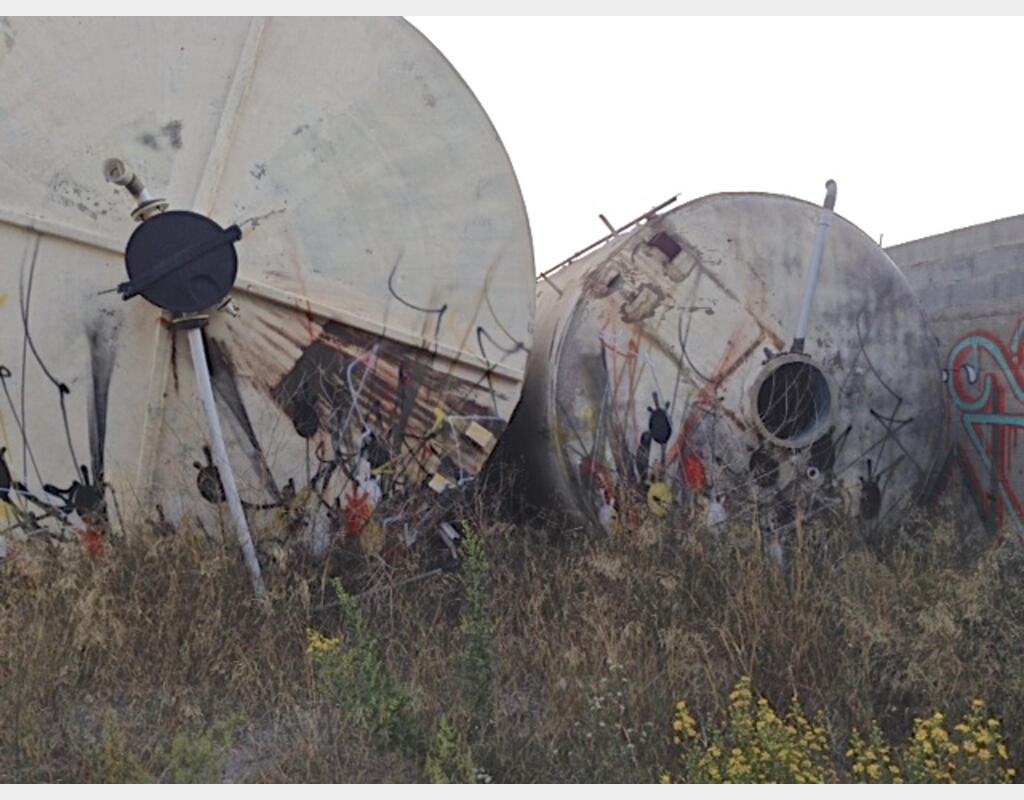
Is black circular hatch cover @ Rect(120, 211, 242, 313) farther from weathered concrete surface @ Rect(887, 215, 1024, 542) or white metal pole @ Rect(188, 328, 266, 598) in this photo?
weathered concrete surface @ Rect(887, 215, 1024, 542)

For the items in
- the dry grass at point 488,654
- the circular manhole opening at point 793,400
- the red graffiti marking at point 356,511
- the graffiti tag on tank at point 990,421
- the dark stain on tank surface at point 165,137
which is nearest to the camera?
the dry grass at point 488,654

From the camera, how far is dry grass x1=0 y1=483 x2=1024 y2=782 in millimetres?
3662

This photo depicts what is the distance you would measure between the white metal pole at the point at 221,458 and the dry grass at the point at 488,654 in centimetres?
7

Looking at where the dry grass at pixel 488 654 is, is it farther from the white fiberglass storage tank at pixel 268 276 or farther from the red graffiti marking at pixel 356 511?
the white fiberglass storage tank at pixel 268 276

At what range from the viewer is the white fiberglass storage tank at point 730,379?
5.66 meters

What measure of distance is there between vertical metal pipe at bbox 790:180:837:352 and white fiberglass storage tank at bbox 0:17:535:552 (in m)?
1.59

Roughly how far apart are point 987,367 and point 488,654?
4.00 meters

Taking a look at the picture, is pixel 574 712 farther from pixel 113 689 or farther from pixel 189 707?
pixel 113 689

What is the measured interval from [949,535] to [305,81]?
12.3 ft

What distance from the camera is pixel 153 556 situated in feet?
14.8

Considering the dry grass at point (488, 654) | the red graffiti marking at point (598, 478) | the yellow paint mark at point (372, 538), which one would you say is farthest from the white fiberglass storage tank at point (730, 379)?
the yellow paint mark at point (372, 538)

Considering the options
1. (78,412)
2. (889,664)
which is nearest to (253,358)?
(78,412)

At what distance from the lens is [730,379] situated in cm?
589

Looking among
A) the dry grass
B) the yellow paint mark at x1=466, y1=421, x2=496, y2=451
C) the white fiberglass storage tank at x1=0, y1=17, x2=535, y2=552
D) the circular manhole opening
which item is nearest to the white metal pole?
the dry grass
